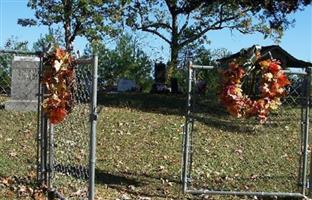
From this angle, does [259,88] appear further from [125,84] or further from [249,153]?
[125,84]

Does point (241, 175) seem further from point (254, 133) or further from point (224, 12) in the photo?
point (224, 12)

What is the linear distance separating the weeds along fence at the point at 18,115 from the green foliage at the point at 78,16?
12.5m

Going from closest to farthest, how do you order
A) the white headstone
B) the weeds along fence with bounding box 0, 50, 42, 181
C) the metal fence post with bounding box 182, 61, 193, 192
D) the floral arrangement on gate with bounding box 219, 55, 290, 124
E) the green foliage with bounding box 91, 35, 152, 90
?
the floral arrangement on gate with bounding box 219, 55, 290, 124
the metal fence post with bounding box 182, 61, 193, 192
the weeds along fence with bounding box 0, 50, 42, 181
the white headstone
the green foliage with bounding box 91, 35, 152, 90

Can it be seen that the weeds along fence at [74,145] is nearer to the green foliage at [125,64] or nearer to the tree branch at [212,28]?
the tree branch at [212,28]

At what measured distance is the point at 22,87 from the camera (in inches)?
548

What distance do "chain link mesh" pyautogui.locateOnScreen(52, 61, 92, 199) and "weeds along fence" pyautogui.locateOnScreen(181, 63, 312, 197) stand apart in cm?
136

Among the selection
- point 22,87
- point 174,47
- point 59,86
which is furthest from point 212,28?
point 59,86

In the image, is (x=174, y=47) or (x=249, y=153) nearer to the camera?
(x=249, y=153)

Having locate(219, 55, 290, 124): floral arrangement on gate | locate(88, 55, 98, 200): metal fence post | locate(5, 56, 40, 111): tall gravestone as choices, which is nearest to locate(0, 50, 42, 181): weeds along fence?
locate(5, 56, 40, 111): tall gravestone

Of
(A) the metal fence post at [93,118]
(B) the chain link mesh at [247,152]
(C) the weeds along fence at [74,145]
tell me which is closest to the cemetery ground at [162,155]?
(B) the chain link mesh at [247,152]

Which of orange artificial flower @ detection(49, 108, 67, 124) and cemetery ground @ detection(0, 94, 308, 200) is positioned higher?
orange artificial flower @ detection(49, 108, 67, 124)

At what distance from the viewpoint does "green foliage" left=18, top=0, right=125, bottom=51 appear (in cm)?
2788

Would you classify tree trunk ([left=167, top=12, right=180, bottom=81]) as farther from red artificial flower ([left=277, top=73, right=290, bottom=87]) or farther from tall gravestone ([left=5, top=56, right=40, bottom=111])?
red artificial flower ([left=277, top=73, right=290, bottom=87])

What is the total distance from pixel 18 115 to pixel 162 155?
4.07 meters
